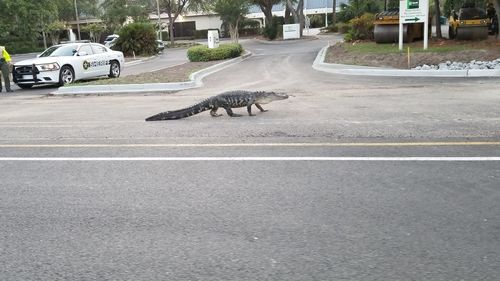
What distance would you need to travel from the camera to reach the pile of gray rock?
52.3ft

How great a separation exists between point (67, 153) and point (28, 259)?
12.2 ft

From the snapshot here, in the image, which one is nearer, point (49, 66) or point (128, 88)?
point (128, 88)

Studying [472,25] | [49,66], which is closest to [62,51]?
[49,66]

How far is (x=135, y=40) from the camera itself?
1500 inches

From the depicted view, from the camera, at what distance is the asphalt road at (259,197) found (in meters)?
3.80

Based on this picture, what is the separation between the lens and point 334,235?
166 inches

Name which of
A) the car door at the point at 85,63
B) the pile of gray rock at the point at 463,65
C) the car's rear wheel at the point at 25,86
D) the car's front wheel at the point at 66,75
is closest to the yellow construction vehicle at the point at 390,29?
the pile of gray rock at the point at 463,65

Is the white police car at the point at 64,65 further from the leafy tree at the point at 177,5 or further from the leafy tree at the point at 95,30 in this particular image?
the leafy tree at the point at 95,30

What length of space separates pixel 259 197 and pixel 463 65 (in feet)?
44.1

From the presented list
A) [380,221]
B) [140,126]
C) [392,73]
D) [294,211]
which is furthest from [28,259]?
[392,73]

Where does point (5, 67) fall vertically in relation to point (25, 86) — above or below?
above

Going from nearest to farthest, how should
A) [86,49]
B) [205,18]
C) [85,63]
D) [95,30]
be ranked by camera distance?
[85,63], [86,49], [95,30], [205,18]

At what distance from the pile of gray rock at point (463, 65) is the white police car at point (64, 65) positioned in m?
12.3

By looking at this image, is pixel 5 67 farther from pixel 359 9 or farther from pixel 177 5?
pixel 177 5
